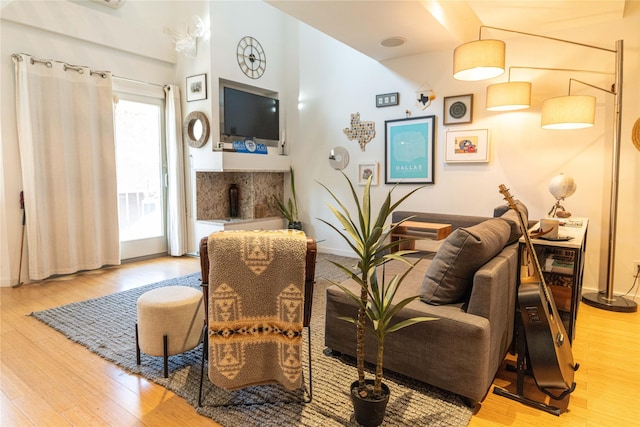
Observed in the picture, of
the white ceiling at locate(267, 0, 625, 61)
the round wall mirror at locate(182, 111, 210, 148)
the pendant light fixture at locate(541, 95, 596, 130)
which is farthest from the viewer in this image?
the round wall mirror at locate(182, 111, 210, 148)

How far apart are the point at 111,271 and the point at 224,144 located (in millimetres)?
1995

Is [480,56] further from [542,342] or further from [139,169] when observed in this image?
[139,169]

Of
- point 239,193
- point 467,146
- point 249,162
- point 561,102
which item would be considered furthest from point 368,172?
point 561,102

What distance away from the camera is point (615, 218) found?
3238 millimetres

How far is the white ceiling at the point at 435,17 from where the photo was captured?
3.04 meters

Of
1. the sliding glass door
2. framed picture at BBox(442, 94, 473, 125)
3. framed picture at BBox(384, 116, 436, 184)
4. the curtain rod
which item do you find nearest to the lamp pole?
A: framed picture at BBox(442, 94, 473, 125)

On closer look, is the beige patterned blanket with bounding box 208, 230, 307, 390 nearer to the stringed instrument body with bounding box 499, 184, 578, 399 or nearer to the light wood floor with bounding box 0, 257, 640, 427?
the light wood floor with bounding box 0, 257, 640, 427

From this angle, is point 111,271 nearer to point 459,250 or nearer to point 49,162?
point 49,162

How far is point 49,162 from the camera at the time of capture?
12.6 ft

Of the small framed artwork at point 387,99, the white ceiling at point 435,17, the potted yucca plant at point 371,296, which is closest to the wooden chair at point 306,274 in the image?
the potted yucca plant at point 371,296

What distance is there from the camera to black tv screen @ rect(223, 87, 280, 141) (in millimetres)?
4820

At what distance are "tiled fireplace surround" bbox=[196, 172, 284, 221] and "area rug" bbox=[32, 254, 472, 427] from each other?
2464 mm

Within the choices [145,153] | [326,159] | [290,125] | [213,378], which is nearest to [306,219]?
[326,159]

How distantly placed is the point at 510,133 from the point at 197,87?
12.1 feet
